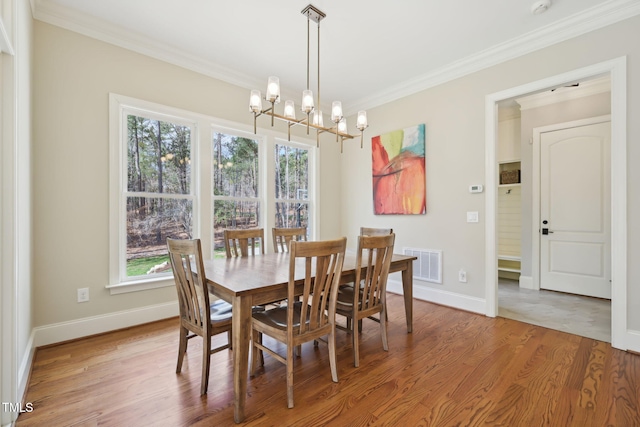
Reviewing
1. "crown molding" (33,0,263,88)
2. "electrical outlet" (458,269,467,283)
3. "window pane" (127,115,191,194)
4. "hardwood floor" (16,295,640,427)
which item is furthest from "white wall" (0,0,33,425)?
"electrical outlet" (458,269,467,283)

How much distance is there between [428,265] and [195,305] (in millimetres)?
2941

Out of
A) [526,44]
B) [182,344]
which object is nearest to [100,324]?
→ [182,344]

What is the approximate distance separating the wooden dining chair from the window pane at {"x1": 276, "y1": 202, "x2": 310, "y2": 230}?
2.26 metres

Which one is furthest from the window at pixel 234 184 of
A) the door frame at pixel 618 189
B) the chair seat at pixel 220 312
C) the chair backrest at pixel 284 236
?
the door frame at pixel 618 189

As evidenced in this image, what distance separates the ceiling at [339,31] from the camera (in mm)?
2463

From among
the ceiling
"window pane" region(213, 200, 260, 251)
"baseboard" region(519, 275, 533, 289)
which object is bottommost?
"baseboard" region(519, 275, 533, 289)

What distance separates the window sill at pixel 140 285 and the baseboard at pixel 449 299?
3.01 m

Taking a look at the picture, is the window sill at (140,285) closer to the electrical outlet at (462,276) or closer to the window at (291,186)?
the window at (291,186)

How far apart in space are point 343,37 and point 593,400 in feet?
11.3

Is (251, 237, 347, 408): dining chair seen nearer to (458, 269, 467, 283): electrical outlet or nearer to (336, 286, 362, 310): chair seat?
(336, 286, 362, 310): chair seat

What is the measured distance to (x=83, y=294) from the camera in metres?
2.64

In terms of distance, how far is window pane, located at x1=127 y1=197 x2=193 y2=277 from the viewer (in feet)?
9.78

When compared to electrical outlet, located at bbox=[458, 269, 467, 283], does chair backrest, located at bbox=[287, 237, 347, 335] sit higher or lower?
higher

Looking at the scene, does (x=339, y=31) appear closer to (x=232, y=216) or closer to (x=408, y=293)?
(x=232, y=216)
